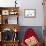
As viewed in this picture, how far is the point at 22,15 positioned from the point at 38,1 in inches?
31.9

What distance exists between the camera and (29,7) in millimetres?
6070

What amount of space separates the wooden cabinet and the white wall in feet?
0.64

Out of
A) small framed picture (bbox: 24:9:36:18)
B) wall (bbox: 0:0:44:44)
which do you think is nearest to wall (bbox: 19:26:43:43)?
wall (bbox: 0:0:44:44)

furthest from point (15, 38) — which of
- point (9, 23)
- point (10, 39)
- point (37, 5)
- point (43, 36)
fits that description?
point (37, 5)

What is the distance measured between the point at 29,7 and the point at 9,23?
0.97m

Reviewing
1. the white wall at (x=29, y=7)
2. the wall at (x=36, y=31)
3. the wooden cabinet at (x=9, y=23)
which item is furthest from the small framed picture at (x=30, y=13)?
the wall at (x=36, y=31)

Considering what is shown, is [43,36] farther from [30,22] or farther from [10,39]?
[10,39]

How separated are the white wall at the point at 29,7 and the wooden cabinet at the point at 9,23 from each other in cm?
20

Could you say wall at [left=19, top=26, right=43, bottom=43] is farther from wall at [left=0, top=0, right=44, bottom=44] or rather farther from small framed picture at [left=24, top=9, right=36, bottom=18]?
small framed picture at [left=24, top=9, right=36, bottom=18]

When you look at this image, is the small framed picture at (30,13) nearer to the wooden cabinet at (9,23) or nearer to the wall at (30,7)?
the wall at (30,7)

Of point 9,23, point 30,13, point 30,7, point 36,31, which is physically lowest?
point 36,31

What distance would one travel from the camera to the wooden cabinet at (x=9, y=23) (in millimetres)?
5888

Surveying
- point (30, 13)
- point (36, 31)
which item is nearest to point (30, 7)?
point (30, 13)

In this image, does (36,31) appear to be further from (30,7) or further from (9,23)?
(9,23)
